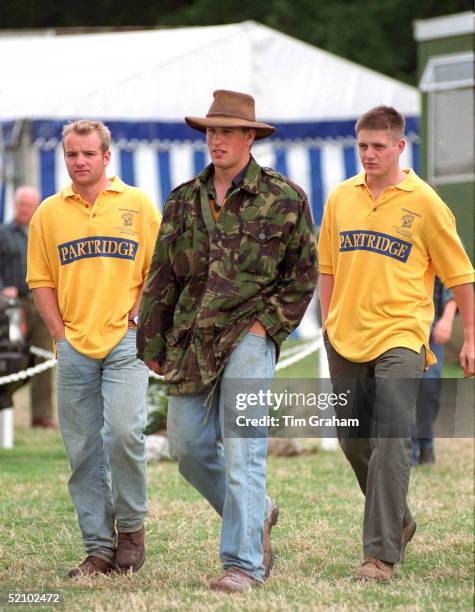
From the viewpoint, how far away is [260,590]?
18.7 ft

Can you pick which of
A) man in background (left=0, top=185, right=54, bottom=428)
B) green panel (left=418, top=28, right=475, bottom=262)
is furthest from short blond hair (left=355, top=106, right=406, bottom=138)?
green panel (left=418, top=28, right=475, bottom=262)

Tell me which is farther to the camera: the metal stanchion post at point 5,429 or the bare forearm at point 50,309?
the metal stanchion post at point 5,429

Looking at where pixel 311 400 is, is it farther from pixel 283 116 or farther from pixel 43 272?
pixel 283 116

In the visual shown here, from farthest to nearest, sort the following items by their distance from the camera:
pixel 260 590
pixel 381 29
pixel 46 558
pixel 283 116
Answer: pixel 381 29 → pixel 283 116 → pixel 46 558 → pixel 260 590

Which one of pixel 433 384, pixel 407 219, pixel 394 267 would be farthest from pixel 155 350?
pixel 433 384

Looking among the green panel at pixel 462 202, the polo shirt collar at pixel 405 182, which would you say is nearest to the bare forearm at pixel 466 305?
the polo shirt collar at pixel 405 182

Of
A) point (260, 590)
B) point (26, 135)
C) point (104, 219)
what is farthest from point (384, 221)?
point (26, 135)

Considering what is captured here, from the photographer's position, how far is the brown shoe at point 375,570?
19.5 feet

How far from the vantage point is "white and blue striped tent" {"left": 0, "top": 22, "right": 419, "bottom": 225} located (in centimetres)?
1697

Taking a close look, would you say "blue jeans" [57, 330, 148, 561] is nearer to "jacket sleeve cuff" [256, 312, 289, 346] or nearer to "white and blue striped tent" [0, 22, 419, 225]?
"jacket sleeve cuff" [256, 312, 289, 346]

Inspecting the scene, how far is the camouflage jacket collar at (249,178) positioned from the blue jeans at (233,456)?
0.61 meters

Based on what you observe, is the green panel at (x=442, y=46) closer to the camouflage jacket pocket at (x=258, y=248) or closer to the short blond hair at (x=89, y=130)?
the short blond hair at (x=89, y=130)

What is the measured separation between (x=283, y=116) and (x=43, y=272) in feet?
41.5

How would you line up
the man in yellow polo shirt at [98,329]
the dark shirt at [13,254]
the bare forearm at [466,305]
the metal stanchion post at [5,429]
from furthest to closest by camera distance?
the dark shirt at [13,254]
the metal stanchion post at [5,429]
the man in yellow polo shirt at [98,329]
the bare forearm at [466,305]
